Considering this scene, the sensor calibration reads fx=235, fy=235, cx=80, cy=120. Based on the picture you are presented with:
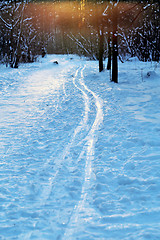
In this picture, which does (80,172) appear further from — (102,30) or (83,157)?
(102,30)

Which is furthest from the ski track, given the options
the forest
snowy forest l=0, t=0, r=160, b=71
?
the forest

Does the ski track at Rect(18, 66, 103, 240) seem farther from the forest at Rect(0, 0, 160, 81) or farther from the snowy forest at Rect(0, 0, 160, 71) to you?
the forest at Rect(0, 0, 160, 81)

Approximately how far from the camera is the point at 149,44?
941 inches

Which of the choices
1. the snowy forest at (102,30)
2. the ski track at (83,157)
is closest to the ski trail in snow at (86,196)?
the ski track at (83,157)

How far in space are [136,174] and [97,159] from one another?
0.85m

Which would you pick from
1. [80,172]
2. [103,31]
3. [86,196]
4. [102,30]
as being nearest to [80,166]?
[80,172]

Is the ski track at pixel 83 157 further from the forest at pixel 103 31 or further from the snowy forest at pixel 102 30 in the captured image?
the forest at pixel 103 31

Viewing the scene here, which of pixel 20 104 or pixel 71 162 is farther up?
pixel 20 104

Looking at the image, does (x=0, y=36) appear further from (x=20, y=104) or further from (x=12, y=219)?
(x=12, y=219)

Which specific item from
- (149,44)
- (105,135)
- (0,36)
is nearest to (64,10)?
(0,36)

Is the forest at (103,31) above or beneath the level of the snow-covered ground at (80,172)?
above

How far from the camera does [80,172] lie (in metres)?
3.93

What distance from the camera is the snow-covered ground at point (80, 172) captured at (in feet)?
8.86

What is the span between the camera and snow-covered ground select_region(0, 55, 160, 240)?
2699 millimetres
